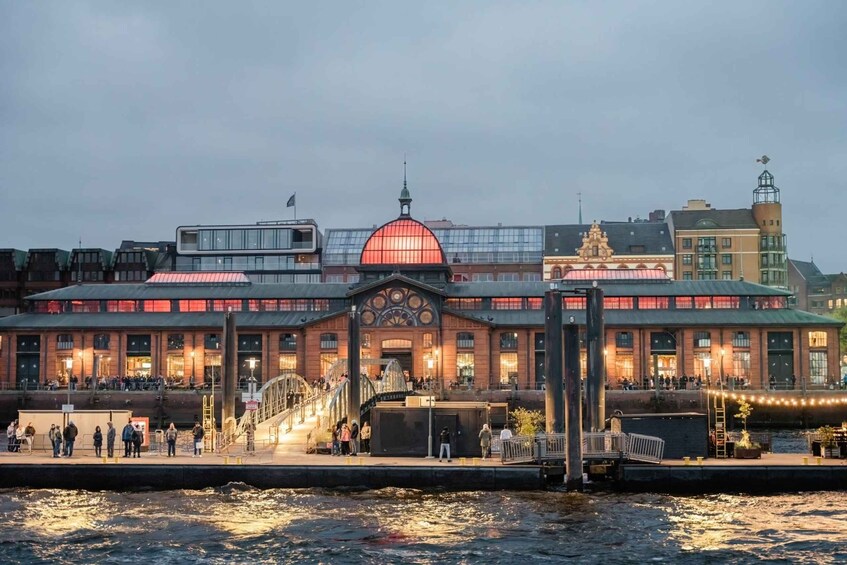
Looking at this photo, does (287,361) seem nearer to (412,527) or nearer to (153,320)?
(153,320)

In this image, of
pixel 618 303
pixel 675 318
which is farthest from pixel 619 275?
pixel 675 318

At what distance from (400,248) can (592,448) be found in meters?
73.7

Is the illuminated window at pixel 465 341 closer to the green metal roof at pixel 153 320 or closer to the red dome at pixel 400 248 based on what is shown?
the green metal roof at pixel 153 320

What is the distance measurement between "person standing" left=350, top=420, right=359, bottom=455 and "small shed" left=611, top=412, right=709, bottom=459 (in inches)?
546

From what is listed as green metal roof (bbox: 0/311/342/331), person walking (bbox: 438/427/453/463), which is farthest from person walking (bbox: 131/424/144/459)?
green metal roof (bbox: 0/311/342/331)

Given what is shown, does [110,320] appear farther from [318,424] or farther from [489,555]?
[489,555]

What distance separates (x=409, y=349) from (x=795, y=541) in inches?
2893

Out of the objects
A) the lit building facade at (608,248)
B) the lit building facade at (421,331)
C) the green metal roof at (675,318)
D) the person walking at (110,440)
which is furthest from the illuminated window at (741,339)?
the person walking at (110,440)

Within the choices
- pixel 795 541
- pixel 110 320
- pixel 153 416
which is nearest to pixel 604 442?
pixel 795 541

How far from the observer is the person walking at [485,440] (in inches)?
2030

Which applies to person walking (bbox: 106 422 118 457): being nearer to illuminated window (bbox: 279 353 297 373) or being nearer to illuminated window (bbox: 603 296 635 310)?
illuminated window (bbox: 279 353 297 373)

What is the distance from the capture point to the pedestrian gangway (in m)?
48.9

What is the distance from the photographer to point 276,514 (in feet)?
145

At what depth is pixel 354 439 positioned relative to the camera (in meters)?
54.9
